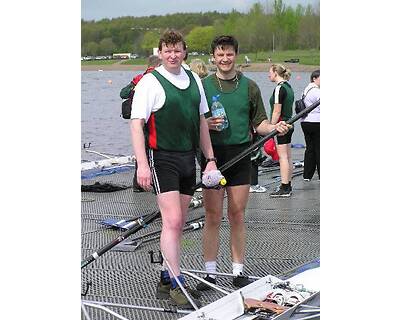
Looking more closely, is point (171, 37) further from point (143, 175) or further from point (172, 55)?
point (143, 175)

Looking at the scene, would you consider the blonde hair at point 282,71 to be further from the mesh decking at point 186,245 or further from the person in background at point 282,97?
the mesh decking at point 186,245

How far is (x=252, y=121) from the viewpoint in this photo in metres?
3.68

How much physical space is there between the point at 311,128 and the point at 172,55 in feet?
11.0

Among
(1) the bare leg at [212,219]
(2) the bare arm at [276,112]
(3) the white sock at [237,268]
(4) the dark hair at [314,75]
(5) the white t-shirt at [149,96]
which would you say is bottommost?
(3) the white sock at [237,268]

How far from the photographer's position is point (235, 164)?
3598 millimetres

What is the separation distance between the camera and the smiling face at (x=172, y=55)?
323 cm

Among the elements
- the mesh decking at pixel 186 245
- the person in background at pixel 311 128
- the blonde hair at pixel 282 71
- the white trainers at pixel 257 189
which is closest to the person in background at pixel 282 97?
the blonde hair at pixel 282 71

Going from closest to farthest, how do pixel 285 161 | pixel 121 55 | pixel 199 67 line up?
1. pixel 121 55
2. pixel 199 67
3. pixel 285 161

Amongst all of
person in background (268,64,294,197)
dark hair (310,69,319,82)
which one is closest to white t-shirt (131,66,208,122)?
dark hair (310,69,319,82)

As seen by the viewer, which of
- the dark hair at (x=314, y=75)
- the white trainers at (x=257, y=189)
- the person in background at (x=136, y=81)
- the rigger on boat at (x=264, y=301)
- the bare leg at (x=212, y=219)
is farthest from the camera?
the white trainers at (x=257, y=189)

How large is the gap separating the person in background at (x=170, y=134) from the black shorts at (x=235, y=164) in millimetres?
222

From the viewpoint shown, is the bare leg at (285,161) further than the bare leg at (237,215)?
Yes

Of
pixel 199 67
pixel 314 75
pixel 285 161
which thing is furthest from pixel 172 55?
pixel 285 161
